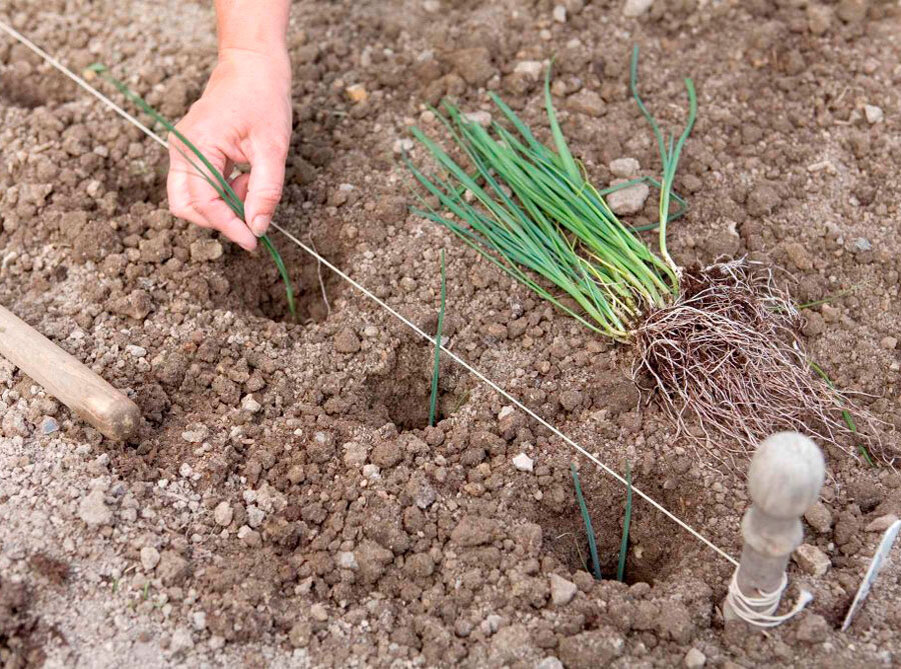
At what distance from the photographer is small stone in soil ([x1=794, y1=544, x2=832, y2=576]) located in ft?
5.52

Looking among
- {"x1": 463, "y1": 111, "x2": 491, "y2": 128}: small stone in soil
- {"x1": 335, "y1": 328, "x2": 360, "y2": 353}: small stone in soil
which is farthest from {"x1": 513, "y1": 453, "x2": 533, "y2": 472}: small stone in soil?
{"x1": 463, "y1": 111, "x2": 491, "y2": 128}: small stone in soil

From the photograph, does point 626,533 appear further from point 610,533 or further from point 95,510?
point 95,510

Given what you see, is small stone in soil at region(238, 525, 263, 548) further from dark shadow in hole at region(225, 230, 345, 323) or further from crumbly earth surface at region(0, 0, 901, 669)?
Answer: dark shadow in hole at region(225, 230, 345, 323)

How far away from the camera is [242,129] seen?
1.97 metres

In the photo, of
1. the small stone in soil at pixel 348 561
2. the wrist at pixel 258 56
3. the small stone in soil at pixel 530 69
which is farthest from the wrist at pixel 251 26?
the small stone in soil at pixel 348 561

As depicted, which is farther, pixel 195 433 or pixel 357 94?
pixel 357 94

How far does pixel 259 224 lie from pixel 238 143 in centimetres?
17

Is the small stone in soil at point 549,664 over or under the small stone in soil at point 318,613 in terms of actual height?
over

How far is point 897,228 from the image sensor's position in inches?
87.7

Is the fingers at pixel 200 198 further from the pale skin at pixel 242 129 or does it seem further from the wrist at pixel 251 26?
the wrist at pixel 251 26

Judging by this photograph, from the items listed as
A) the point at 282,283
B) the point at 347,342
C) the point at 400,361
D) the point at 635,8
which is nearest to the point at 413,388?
the point at 400,361

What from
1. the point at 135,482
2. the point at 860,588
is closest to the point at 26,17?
→ the point at 135,482

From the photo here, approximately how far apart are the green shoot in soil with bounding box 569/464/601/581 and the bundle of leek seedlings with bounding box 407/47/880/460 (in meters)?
0.25

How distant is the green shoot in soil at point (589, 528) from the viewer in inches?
70.2
